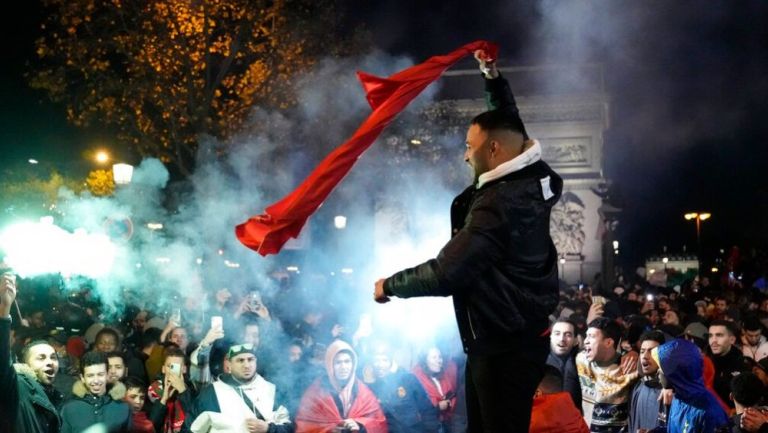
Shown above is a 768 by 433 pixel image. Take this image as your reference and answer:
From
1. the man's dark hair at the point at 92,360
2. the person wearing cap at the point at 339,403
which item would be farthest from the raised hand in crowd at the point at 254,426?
the man's dark hair at the point at 92,360

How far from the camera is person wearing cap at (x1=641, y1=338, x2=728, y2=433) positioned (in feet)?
16.3

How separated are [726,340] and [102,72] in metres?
16.7

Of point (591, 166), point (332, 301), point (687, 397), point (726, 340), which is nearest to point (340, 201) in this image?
point (332, 301)

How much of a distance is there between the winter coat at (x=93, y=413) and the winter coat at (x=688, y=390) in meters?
4.18

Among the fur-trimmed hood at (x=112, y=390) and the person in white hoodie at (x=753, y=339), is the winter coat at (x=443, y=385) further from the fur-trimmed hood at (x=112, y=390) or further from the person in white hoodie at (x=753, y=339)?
the person in white hoodie at (x=753, y=339)

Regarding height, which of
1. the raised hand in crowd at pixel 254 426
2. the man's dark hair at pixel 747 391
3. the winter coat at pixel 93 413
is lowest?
the raised hand in crowd at pixel 254 426

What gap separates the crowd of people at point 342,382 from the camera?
5027 millimetres

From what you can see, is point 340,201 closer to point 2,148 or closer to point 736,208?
point 2,148

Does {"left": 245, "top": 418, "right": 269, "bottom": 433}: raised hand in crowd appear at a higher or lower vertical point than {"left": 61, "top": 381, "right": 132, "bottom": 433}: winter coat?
lower

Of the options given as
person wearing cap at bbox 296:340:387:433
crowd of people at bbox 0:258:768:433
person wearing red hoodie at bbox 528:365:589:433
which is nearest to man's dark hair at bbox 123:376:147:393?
crowd of people at bbox 0:258:768:433

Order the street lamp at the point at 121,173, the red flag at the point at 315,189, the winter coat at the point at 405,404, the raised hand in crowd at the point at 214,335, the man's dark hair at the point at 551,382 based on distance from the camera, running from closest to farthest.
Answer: the red flag at the point at 315,189, the man's dark hair at the point at 551,382, the winter coat at the point at 405,404, the raised hand in crowd at the point at 214,335, the street lamp at the point at 121,173

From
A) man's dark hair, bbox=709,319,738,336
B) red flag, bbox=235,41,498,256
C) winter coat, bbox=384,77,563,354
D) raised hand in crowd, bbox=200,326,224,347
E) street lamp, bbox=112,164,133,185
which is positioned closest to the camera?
winter coat, bbox=384,77,563,354

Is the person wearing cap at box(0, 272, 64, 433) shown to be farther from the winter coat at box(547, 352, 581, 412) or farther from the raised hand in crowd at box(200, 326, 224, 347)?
the winter coat at box(547, 352, 581, 412)

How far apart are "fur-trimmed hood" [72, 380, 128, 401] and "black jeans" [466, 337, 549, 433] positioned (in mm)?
4383
